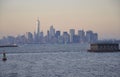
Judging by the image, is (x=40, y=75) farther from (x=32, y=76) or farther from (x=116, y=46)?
(x=116, y=46)

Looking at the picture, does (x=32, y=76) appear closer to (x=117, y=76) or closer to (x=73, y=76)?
(x=73, y=76)

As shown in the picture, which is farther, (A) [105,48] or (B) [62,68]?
(A) [105,48]

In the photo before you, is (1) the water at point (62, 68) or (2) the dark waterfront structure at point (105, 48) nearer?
(1) the water at point (62, 68)

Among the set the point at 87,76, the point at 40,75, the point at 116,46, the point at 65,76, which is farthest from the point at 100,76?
the point at 116,46

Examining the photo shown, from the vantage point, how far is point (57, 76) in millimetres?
52781

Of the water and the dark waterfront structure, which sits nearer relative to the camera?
the water

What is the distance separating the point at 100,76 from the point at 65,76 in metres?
5.78

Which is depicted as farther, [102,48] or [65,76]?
[102,48]

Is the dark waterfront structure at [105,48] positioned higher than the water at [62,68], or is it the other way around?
the dark waterfront structure at [105,48]

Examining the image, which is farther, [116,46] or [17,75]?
[116,46]

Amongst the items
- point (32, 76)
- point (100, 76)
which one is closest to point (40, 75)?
point (32, 76)

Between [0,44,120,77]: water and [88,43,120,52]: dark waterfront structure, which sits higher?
[88,43,120,52]: dark waterfront structure

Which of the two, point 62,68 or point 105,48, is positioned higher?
point 105,48

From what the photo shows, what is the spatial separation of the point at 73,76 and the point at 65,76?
1.34 m
